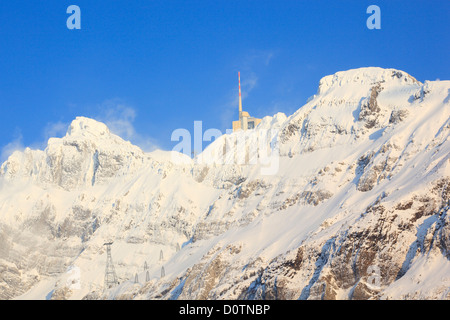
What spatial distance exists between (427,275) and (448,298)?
17.1 meters

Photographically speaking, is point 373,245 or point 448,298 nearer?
point 448,298

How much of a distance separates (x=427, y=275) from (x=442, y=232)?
13123 millimetres

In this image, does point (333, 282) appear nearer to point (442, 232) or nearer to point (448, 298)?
point (442, 232)
